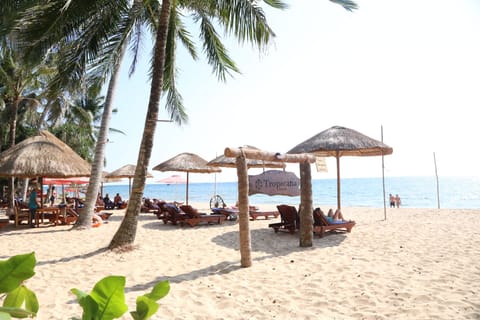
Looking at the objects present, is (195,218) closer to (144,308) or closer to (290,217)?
(290,217)

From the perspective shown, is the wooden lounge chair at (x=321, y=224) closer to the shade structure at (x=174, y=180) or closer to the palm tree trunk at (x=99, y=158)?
A: the palm tree trunk at (x=99, y=158)

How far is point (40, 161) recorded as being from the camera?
10.1 m

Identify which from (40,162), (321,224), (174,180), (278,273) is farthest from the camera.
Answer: (174,180)

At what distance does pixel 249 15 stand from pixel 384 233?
6.49m

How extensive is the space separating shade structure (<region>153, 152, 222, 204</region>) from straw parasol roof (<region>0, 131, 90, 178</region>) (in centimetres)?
349

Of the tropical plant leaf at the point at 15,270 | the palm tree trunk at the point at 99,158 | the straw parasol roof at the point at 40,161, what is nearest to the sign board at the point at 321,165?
the palm tree trunk at the point at 99,158

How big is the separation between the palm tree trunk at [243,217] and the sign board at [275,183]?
0.43 metres

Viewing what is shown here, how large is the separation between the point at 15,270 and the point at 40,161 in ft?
35.9

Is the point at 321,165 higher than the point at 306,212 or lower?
higher

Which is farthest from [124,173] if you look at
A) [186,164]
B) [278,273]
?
[278,273]

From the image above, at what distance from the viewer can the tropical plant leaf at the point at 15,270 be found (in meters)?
0.77

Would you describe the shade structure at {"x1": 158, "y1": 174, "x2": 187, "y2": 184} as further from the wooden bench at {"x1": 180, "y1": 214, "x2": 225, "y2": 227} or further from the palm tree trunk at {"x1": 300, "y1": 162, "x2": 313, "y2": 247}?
the palm tree trunk at {"x1": 300, "y1": 162, "x2": 313, "y2": 247}

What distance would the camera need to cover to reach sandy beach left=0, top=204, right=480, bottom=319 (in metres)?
3.55

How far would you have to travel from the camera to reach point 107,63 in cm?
761
